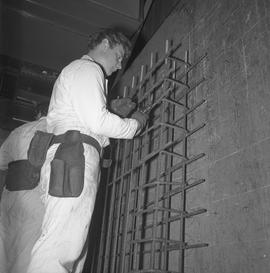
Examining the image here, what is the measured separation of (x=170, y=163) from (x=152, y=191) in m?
0.34

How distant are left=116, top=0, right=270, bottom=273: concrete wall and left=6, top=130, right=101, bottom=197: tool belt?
65 cm

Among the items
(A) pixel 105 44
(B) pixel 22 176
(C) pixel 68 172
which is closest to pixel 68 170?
(C) pixel 68 172

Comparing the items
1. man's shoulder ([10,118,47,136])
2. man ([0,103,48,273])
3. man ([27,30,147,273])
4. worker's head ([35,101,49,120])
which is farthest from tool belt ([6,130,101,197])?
worker's head ([35,101,49,120])

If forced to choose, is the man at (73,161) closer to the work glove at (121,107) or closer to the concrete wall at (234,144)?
the work glove at (121,107)

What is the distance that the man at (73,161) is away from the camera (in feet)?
4.50

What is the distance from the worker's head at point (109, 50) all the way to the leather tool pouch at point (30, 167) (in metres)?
0.61

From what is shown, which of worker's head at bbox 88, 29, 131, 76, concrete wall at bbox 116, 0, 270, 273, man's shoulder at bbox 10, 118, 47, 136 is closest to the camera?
concrete wall at bbox 116, 0, 270, 273

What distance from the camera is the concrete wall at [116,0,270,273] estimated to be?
1.29 meters

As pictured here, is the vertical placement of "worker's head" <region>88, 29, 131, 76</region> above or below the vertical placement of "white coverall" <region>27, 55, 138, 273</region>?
above

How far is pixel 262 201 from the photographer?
4.14ft

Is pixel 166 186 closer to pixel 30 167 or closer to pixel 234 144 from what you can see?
pixel 234 144

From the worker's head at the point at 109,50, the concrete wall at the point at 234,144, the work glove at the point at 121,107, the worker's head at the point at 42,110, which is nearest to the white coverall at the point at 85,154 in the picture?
the worker's head at the point at 109,50

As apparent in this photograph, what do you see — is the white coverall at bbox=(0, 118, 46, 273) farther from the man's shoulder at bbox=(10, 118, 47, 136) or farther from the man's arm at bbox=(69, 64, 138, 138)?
the man's arm at bbox=(69, 64, 138, 138)

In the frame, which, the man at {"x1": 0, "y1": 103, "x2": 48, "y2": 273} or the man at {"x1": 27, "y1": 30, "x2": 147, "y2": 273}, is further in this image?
the man at {"x1": 0, "y1": 103, "x2": 48, "y2": 273}
